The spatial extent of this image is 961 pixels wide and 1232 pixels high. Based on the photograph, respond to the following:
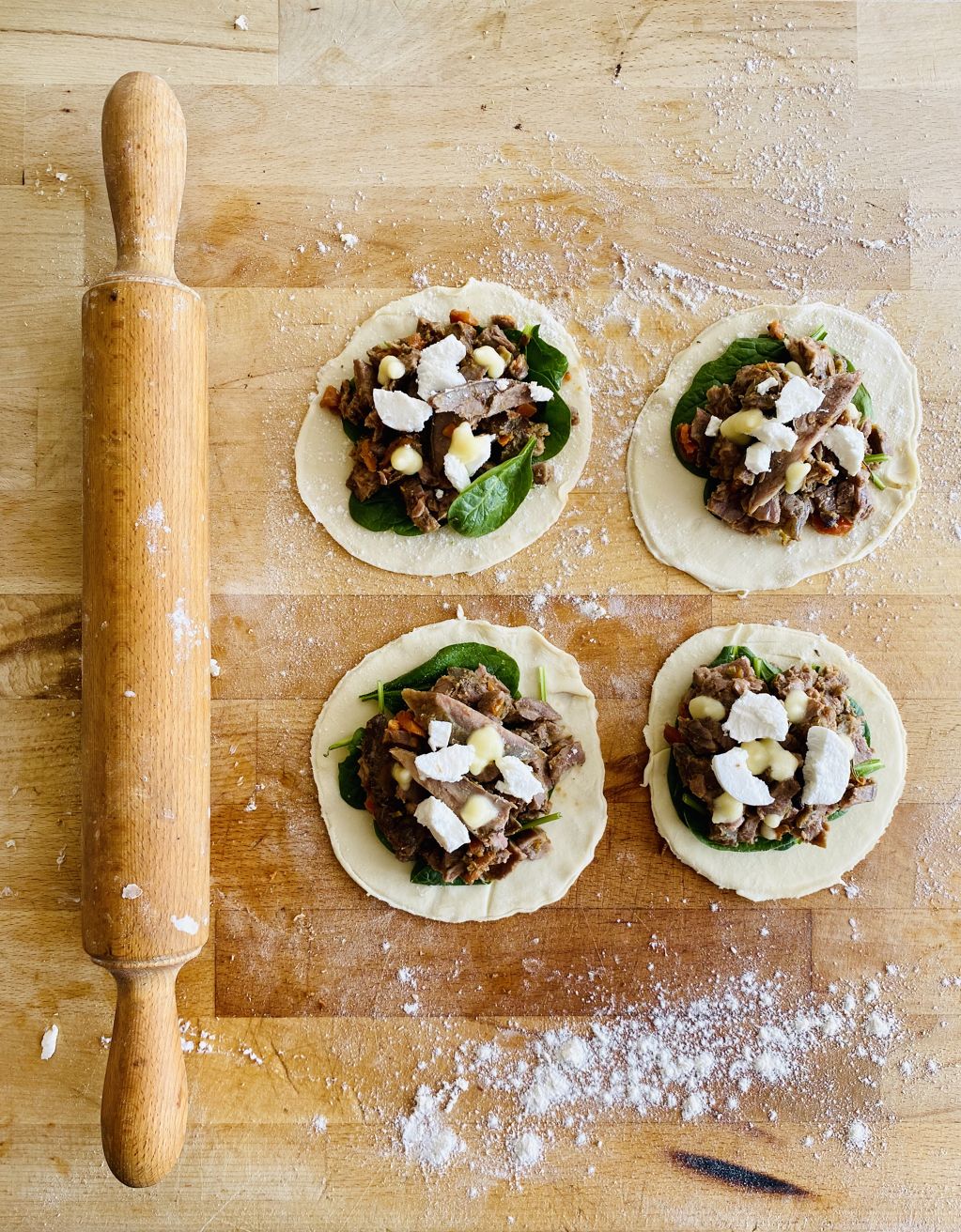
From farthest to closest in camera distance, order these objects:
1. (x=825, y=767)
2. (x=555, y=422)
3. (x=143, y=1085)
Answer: (x=555, y=422) → (x=825, y=767) → (x=143, y=1085)

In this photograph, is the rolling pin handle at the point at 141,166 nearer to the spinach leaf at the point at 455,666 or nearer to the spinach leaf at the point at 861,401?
the spinach leaf at the point at 455,666

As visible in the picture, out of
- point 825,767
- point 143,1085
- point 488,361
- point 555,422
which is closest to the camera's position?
point 143,1085

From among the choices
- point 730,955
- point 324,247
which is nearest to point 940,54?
point 324,247

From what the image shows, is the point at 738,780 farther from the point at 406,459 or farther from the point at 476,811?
the point at 406,459

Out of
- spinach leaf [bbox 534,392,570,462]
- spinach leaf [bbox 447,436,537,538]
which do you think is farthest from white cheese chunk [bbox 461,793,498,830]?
spinach leaf [bbox 534,392,570,462]

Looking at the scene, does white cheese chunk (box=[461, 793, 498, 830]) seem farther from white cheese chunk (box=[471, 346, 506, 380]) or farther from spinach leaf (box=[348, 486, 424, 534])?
white cheese chunk (box=[471, 346, 506, 380])

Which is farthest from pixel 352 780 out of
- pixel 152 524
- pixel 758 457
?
pixel 758 457

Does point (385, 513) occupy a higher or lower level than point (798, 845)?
higher
